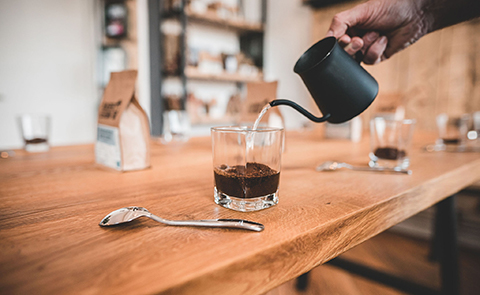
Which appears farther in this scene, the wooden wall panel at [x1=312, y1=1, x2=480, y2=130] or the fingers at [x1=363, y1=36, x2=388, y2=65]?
the wooden wall panel at [x1=312, y1=1, x2=480, y2=130]

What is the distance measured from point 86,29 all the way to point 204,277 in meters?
3.22

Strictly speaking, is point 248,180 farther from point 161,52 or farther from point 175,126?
point 161,52

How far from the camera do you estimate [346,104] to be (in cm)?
60

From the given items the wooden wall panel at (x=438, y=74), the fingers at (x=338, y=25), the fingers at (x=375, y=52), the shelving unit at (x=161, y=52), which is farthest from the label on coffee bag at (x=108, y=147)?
the wooden wall panel at (x=438, y=74)

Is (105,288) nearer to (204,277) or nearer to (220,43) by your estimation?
(204,277)

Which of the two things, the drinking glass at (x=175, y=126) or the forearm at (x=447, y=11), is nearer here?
the forearm at (x=447, y=11)

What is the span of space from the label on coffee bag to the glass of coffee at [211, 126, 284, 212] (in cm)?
35

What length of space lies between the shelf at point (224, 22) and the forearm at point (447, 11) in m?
2.32

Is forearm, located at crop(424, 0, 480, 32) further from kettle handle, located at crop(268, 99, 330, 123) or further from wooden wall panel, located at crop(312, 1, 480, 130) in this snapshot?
wooden wall panel, located at crop(312, 1, 480, 130)

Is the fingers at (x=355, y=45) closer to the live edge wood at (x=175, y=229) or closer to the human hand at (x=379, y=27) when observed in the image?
the human hand at (x=379, y=27)

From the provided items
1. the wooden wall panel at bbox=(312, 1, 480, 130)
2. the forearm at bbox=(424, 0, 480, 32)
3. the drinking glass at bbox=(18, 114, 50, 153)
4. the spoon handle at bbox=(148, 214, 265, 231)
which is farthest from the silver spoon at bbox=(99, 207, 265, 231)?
the wooden wall panel at bbox=(312, 1, 480, 130)

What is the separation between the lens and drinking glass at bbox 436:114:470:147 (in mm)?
1215

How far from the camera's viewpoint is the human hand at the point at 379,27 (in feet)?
2.46

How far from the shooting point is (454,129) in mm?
1220
